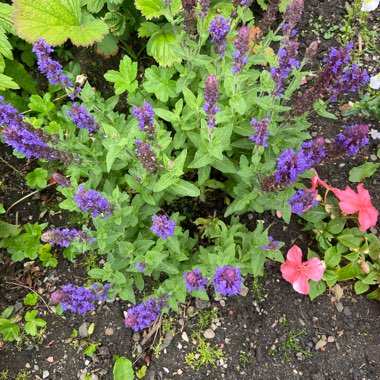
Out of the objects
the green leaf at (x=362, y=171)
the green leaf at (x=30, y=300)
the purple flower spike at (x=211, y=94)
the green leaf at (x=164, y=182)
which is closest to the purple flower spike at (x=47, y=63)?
the green leaf at (x=164, y=182)

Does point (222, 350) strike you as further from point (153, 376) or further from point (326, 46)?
point (326, 46)

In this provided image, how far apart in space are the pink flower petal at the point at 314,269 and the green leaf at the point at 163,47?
1.58 metres

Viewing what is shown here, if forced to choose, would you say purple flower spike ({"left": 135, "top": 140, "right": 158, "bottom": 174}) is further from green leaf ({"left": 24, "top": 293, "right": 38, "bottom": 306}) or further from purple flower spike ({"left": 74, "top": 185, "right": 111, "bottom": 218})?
green leaf ({"left": 24, "top": 293, "right": 38, "bottom": 306})

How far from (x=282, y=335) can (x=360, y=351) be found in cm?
47

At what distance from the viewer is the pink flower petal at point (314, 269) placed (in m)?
2.56

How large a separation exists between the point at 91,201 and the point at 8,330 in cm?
130

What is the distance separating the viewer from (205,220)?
280 centimetres

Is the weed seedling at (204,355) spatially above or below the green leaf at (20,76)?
below

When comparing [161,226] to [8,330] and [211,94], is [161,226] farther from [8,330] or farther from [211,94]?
[8,330]

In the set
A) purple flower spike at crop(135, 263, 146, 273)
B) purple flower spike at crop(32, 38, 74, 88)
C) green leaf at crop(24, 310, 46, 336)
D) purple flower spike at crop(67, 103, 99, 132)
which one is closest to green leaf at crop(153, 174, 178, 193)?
purple flower spike at crop(135, 263, 146, 273)

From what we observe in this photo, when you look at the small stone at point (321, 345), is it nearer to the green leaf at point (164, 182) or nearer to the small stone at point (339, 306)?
the small stone at point (339, 306)

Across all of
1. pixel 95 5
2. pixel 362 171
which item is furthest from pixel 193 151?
pixel 95 5

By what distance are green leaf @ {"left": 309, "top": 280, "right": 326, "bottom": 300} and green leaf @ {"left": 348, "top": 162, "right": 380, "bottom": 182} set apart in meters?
0.76

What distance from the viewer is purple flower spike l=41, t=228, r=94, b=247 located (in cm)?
197
